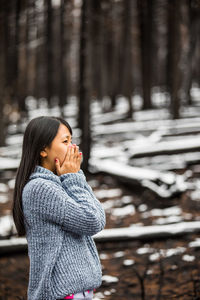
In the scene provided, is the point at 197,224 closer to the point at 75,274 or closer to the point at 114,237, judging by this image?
the point at 114,237

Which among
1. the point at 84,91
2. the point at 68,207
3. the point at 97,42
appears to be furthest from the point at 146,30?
the point at 68,207

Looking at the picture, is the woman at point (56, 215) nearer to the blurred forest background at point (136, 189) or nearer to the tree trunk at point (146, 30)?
the blurred forest background at point (136, 189)

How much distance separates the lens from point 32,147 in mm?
2209

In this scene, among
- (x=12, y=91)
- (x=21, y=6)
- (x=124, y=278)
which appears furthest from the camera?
(x=21, y=6)

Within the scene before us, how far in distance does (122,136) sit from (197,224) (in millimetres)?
10415

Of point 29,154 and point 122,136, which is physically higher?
point 29,154

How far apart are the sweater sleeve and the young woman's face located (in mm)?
139

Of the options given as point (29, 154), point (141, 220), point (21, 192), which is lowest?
point (141, 220)

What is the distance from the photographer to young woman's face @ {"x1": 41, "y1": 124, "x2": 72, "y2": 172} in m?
2.20

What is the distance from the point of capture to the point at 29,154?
2.23 metres

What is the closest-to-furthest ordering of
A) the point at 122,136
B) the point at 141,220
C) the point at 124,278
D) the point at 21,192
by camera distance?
the point at 21,192 → the point at 124,278 → the point at 141,220 → the point at 122,136

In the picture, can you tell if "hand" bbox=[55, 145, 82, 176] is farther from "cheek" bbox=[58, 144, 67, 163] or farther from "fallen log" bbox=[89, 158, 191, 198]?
"fallen log" bbox=[89, 158, 191, 198]

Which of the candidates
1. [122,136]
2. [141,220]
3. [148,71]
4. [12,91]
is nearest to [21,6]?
[12,91]

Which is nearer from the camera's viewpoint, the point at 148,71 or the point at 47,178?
the point at 47,178
